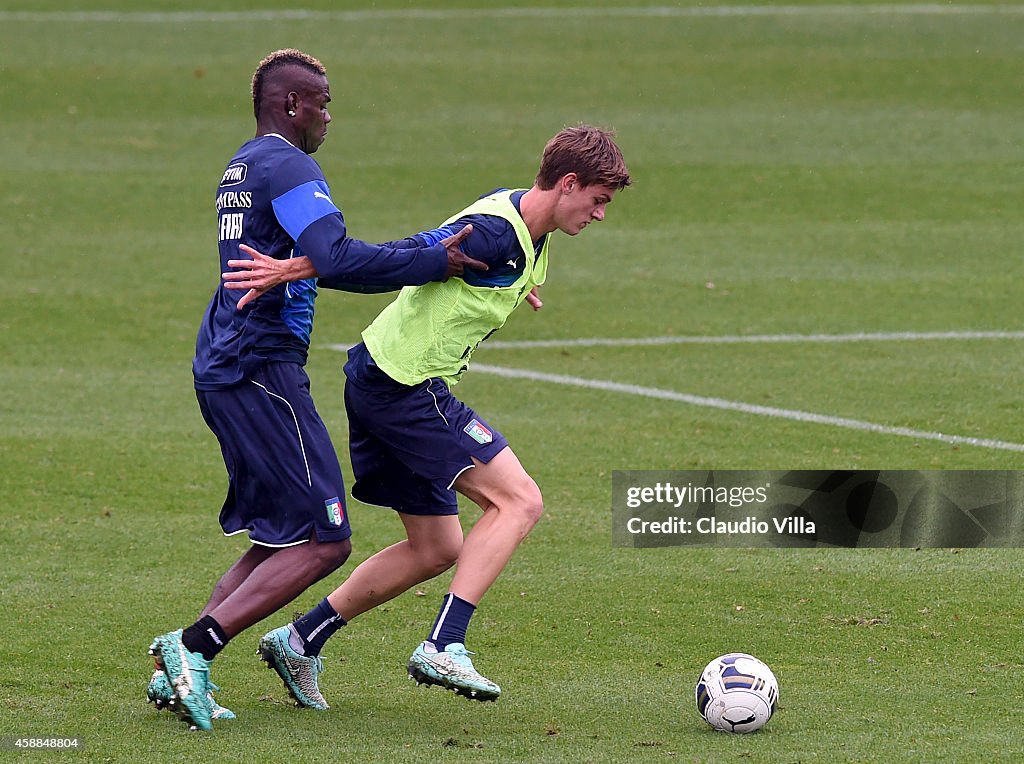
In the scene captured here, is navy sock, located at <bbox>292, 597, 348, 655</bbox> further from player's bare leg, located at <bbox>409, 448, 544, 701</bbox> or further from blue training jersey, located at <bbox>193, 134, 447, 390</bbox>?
blue training jersey, located at <bbox>193, 134, 447, 390</bbox>

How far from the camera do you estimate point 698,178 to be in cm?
1812

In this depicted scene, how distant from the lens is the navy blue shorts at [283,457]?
5609 mm

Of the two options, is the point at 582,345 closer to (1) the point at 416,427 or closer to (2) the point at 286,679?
(1) the point at 416,427

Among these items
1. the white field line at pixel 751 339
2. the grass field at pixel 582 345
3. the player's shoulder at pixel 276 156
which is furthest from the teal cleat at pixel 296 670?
the white field line at pixel 751 339

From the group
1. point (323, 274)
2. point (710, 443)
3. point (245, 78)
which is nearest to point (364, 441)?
point (323, 274)

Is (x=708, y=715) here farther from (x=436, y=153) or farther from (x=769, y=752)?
(x=436, y=153)

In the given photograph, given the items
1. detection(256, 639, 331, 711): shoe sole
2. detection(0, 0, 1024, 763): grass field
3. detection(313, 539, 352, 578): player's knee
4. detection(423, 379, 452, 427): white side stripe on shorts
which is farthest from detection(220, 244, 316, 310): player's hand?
detection(0, 0, 1024, 763): grass field

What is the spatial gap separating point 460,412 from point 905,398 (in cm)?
566

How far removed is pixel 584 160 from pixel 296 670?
2064 mm

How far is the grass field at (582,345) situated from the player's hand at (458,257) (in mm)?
1555

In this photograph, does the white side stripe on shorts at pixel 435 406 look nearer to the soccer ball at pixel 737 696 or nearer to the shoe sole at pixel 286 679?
the shoe sole at pixel 286 679

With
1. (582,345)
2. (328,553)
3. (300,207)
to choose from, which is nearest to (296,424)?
(328,553)

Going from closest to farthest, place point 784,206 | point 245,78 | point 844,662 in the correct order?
point 844,662
point 784,206
point 245,78

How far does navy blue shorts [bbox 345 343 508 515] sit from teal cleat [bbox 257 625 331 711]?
696mm
